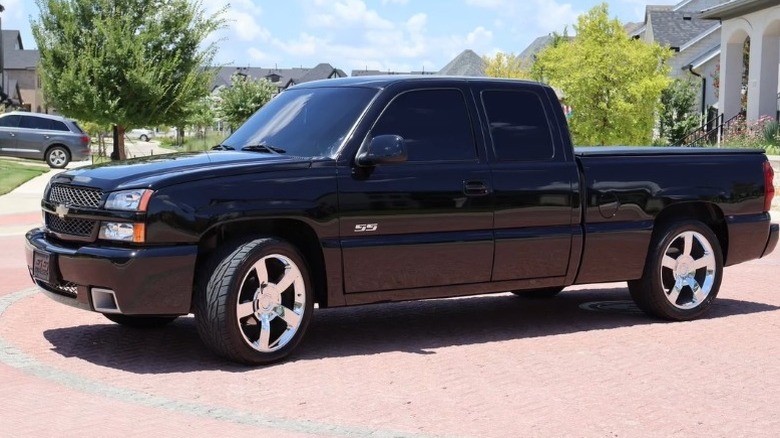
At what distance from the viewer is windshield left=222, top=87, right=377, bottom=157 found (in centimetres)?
745

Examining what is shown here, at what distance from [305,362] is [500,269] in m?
1.61

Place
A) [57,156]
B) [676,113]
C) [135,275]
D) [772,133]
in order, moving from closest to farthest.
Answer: [135,275] → [772,133] → [57,156] → [676,113]

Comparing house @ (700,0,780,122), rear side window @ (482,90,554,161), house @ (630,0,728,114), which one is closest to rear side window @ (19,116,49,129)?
house @ (700,0,780,122)

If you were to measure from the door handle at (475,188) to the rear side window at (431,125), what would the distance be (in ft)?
0.65

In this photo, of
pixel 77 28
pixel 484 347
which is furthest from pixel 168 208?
pixel 77 28

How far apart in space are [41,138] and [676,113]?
25.3 metres

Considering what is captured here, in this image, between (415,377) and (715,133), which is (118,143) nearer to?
(715,133)

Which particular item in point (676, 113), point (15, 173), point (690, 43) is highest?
point (690, 43)


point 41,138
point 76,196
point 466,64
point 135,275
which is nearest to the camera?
point 135,275

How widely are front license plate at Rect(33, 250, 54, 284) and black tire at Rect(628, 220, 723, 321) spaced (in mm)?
4449

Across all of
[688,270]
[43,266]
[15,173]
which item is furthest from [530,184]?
[15,173]

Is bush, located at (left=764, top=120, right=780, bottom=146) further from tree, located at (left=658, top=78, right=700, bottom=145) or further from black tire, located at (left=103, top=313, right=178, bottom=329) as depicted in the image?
black tire, located at (left=103, top=313, right=178, bottom=329)

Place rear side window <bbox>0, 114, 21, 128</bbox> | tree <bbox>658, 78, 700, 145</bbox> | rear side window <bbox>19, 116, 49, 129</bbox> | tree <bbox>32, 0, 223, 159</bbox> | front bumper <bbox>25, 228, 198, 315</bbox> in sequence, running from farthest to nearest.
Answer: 1. tree <bbox>658, 78, 700, 145</bbox>
2. rear side window <bbox>19, 116, 49, 129</bbox>
3. rear side window <bbox>0, 114, 21, 128</bbox>
4. tree <bbox>32, 0, 223, 159</bbox>
5. front bumper <bbox>25, 228, 198, 315</bbox>

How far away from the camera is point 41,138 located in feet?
115
